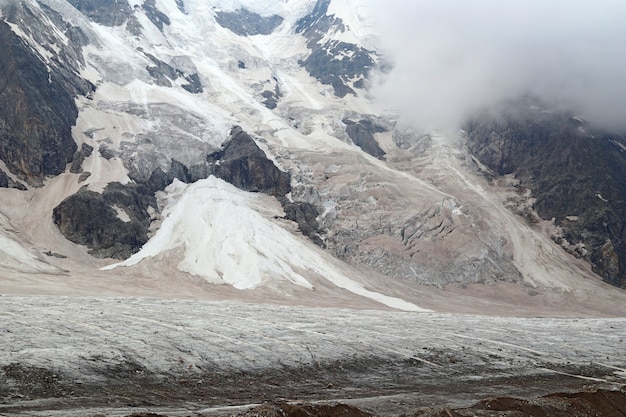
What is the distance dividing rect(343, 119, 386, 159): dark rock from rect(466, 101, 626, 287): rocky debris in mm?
26883

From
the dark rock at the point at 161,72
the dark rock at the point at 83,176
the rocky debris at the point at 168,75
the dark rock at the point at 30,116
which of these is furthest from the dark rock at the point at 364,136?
the dark rock at the point at 83,176

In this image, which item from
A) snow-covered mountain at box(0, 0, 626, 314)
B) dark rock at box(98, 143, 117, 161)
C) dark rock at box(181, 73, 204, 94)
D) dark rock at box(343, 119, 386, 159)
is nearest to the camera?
snow-covered mountain at box(0, 0, 626, 314)

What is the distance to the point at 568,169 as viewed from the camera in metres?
146

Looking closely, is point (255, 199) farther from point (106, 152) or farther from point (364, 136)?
point (364, 136)

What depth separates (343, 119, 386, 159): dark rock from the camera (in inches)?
6201

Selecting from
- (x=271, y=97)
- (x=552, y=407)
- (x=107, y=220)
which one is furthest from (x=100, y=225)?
(x=271, y=97)

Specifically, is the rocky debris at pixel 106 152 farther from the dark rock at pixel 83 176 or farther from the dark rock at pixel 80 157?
the dark rock at pixel 83 176

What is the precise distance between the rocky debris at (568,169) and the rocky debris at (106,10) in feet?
393

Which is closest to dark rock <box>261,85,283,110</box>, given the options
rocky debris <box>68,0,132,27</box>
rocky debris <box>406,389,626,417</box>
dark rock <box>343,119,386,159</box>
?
dark rock <box>343,119,386,159</box>

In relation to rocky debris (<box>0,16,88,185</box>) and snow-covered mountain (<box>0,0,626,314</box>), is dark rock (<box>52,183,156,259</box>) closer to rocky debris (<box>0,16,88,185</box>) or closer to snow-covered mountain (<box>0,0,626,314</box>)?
snow-covered mountain (<box>0,0,626,314</box>)

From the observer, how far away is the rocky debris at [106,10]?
185 m

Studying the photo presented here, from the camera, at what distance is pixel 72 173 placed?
110 m

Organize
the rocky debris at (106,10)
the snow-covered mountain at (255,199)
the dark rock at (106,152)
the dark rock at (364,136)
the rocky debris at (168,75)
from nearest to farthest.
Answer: the snow-covered mountain at (255,199) → the dark rock at (106,152) → the dark rock at (364,136) → the rocky debris at (168,75) → the rocky debris at (106,10)

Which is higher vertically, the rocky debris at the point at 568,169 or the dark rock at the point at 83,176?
the rocky debris at the point at 568,169
